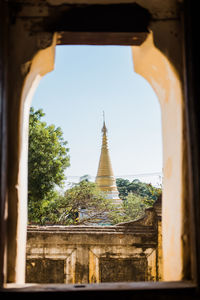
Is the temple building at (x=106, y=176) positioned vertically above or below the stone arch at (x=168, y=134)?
above

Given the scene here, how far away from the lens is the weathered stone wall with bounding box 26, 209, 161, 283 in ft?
21.6

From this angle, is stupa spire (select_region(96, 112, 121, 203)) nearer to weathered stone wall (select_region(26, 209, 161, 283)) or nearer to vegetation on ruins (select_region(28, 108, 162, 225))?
vegetation on ruins (select_region(28, 108, 162, 225))

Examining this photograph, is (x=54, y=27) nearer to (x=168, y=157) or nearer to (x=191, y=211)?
(x=168, y=157)

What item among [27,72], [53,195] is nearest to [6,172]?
[27,72]

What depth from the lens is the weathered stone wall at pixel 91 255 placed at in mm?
6570

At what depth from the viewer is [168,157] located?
2.23 meters

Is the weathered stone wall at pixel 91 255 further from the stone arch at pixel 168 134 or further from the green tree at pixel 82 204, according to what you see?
the green tree at pixel 82 204

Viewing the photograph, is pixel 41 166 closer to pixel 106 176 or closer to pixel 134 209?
pixel 134 209

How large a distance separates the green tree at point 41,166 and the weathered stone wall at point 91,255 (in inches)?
209

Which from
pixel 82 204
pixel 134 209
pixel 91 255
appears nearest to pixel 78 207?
pixel 82 204

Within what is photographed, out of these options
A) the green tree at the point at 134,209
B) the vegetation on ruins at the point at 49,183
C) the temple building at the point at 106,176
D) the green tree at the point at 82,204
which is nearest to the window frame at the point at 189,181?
the vegetation on ruins at the point at 49,183

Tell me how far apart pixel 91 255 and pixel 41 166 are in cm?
622

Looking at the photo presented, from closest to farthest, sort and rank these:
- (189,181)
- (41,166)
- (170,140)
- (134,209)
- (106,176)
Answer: (189,181), (170,140), (41,166), (134,209), (106,176)

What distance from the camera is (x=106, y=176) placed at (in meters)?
26.5
